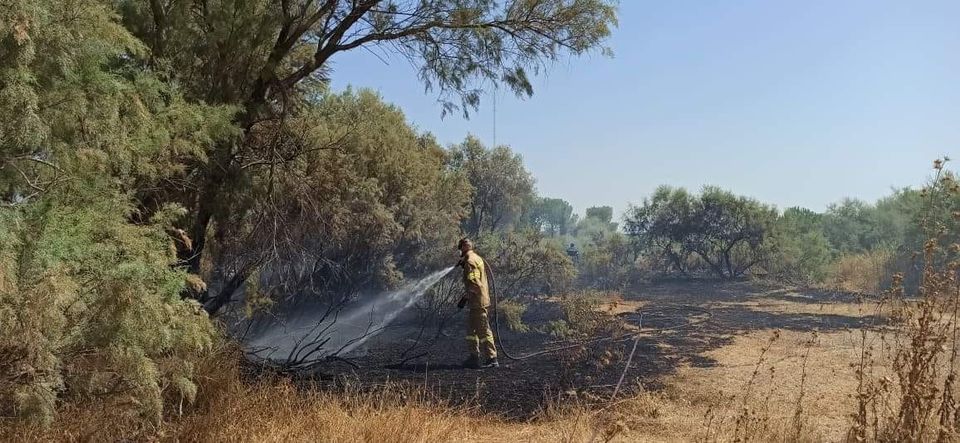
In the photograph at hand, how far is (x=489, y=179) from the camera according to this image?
2344cm

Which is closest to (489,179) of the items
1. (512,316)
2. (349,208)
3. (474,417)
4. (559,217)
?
(512,316)

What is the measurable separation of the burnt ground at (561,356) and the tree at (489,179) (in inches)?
261

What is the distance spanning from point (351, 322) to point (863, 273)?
17.2m

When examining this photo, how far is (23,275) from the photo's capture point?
3146 millimetres

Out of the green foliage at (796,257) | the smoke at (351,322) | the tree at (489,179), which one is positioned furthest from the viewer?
the green foliage at (796,257)

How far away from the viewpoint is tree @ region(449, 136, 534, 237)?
2253 cm

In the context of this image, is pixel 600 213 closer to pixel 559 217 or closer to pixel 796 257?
pixel 559 217

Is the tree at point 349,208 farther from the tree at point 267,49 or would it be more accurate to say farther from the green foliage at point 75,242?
the green foliage at point 75,242

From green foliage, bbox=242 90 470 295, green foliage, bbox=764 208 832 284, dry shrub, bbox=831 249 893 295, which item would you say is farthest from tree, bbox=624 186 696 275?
green foliage, bbox=242 90 470 295

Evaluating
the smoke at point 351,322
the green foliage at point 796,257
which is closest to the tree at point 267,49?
the smoke at point 351,322

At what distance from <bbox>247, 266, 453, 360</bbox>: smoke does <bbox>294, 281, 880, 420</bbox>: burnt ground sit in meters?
0.53

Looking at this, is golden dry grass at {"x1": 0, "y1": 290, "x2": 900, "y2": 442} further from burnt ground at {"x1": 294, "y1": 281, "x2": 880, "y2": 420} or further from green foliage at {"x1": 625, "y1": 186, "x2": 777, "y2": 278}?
green foliage at {"x1": 625, "y1": 186, "x2": 777, "y2": 278}

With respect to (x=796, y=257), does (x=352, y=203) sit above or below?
above

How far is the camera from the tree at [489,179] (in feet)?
73.9
